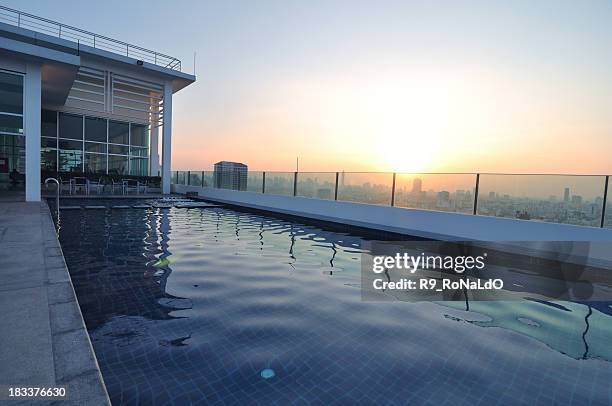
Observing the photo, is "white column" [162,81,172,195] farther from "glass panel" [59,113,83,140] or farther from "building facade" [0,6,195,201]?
"glass panel" [59,113,83,140]

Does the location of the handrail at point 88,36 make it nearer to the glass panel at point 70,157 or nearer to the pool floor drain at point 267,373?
the glass panel at point 70,157

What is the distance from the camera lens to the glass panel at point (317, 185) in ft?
37.4

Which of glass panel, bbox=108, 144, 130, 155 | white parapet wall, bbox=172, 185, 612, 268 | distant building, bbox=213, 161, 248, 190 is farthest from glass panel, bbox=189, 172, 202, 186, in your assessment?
white parapet wall, bbox=172, 185, 612, 268

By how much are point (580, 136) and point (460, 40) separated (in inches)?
178

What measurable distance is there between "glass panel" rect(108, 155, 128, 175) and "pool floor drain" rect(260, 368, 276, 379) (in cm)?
2080

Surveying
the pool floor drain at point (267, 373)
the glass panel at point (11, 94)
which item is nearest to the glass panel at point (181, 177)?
the glass panel at point (11, 94)

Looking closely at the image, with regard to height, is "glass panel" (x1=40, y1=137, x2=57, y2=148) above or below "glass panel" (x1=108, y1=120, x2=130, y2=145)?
below

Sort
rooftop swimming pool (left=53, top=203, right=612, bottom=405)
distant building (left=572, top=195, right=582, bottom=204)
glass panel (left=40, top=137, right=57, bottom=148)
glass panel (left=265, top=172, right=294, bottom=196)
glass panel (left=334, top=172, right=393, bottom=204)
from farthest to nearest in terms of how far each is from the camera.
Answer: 1. glass panel (left=40, top=137, right=57, bottom=148)
2. glass panel (left=265, top=172, right=294, bottom=196)
3. glass panel (left=334, top=172, right=393, bottom=204)
4. distant building (left=572, top=195, right=582, bottom=204)
5. rooftop swimming pool (left=53, top=203, right=612, bottom=405)

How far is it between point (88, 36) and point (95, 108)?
394 cm

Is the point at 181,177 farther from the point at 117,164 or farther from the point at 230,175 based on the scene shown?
the point at 230,175

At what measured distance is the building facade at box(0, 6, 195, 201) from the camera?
1605cm

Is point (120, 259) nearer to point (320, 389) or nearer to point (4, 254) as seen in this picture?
point (4, 254)

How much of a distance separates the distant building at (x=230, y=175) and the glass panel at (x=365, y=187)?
6.20 meters

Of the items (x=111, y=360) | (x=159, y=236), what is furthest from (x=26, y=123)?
(x=111, y=360)
